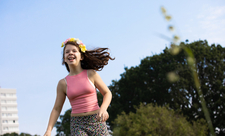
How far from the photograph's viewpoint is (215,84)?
25.1 meters

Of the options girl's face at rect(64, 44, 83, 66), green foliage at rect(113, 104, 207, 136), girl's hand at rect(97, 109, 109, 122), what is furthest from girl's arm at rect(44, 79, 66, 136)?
green foliage at rect(113, 104, 207, 136)

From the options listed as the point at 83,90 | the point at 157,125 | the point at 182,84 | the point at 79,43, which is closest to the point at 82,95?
the point at 83,90

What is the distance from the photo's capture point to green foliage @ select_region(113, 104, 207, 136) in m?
21.0

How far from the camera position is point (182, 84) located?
2538 centimetres

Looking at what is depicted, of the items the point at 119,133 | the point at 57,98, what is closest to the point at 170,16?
the point at 57,98

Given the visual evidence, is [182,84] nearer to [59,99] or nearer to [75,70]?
[75,70]

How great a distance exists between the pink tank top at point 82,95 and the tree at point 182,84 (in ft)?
72.8

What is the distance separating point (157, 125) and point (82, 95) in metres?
18.5

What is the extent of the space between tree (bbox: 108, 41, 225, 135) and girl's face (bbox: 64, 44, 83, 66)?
2202 centimetres

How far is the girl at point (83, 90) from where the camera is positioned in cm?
332

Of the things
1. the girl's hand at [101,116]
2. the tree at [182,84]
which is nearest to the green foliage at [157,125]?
the tree at [182,84]

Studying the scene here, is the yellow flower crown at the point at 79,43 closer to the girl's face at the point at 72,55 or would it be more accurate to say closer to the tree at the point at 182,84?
the girl's face at the point at 72,55

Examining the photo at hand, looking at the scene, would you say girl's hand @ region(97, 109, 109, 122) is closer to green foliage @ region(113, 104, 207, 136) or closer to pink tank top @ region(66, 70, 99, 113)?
pink tank top @ region(66, 70, 99, 113)

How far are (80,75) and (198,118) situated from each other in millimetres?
23481
